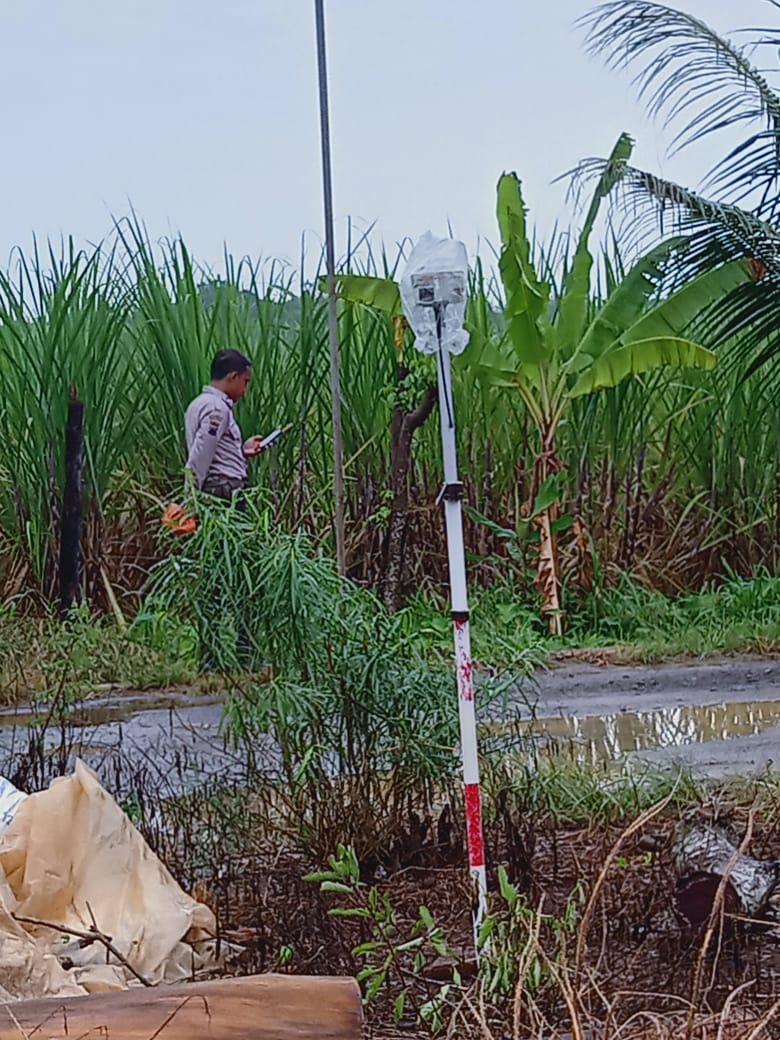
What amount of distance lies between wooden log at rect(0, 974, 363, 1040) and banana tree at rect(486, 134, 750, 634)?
6459mm

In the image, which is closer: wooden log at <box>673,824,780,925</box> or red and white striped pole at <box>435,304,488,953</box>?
red and white striped pole at <box>435,304,488,953</box>

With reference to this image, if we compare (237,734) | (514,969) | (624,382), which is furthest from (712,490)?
(514,969)

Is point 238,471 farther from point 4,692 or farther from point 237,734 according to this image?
point 237,734

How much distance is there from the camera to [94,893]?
10.4 ft

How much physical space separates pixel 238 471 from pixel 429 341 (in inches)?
183

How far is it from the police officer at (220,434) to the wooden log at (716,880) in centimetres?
441

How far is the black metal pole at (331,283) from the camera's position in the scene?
4664 mm

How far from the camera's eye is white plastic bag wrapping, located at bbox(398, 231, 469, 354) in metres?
3.01

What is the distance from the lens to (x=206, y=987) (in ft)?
7.36

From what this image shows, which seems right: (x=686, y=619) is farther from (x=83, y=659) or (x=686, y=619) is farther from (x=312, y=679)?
(x=312, y=679)

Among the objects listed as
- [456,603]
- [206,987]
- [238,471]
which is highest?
[238,471]

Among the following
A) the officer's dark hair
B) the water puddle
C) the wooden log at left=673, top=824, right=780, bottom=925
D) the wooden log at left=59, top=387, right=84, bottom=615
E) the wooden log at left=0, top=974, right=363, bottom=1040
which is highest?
the officer's dark hair

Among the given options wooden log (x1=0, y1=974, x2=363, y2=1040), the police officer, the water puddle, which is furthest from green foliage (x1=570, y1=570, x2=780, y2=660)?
wooden log (x1=0, y1=974, x2=363, y2=1040)

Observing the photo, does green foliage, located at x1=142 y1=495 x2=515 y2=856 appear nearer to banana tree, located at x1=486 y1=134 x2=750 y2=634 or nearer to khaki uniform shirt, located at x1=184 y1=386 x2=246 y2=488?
khaki uniform shirt, located at x1=184 y1=386 x2=246 y2=488
